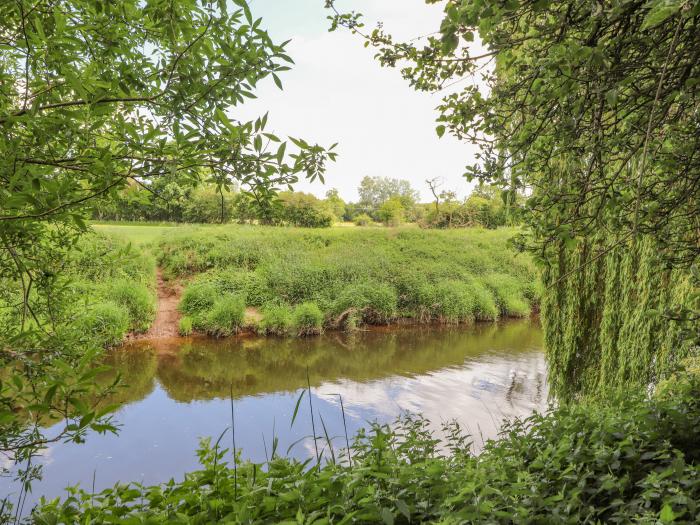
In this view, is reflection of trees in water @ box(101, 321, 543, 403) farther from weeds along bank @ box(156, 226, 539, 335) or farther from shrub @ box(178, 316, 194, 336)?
weeds along bank @ box(156, 226, 539, 335)

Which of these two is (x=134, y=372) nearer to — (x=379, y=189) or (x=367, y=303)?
(x=367, y=303)

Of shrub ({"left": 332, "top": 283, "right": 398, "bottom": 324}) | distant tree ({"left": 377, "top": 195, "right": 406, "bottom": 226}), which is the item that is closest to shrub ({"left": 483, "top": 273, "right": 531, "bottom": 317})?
shrub ({"left": 332, "top": 283, "right": 398, "bottom": 324})

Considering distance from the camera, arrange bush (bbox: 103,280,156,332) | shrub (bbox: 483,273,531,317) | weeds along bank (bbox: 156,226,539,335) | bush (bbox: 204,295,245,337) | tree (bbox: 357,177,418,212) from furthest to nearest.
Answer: tree (bbox: 357,177,418,212)
shrub (bbox: 483,273,531,317)
weeds along bank (bbox: 156,226,539,335)
bush (bbox: 204,295,245,337)
bush (bbox: 103,280,156,332)

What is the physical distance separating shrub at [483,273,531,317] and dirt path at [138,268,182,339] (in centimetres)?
1031

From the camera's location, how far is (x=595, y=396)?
5.09 meters

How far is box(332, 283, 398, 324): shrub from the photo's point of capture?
13055mm

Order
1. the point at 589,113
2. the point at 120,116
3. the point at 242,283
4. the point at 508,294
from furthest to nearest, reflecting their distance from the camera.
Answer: the point at 508,294 → the point at 242,283 → the point at 589,113 → the point at 120,116

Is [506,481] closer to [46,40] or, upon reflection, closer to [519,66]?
[519,66]

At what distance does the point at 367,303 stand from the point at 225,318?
423 cm

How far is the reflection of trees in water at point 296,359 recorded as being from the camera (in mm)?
8414

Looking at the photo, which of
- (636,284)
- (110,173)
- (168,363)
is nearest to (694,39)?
(110,173)

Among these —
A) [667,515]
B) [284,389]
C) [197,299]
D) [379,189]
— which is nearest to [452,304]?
[284,389]

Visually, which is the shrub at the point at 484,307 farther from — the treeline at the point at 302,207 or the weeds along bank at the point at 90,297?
the weeds along bank at the point at 90,297

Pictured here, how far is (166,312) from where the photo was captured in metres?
12.3
